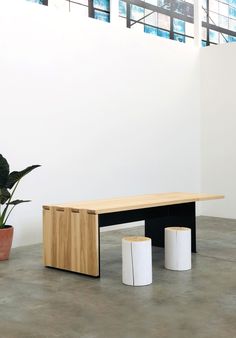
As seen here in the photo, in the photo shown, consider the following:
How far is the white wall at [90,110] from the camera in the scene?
4.89 meters

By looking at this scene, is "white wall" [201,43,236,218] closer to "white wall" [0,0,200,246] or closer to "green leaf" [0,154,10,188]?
"white wall" [0,0,200,246]

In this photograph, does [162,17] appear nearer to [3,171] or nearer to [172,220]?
[172,220]

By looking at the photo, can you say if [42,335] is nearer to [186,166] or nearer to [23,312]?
[23,312]

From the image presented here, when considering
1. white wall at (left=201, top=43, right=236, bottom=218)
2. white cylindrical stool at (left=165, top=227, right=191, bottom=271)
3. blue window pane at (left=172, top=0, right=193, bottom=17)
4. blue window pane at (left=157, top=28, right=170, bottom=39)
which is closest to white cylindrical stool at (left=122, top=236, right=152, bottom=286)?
white cylindrical stool at (left=165, top=227, right=191, bottom=271)

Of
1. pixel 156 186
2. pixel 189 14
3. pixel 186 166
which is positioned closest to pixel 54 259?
pixel 156 186

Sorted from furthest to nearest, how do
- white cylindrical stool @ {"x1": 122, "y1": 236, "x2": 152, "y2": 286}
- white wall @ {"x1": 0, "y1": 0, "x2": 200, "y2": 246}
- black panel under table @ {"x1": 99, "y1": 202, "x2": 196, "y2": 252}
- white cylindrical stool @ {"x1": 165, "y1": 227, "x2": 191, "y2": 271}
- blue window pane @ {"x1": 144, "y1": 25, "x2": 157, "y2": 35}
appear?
blue window pane @ {"x1": 144, "y1": 25, "x2": 157, "y2": 35} → white wall @ {"x1": 0, "y1": 0, "x2": 200, "y2": 246} → black panel under table @ {"x1": 99, "y1": 202, "x2": 196, "y2": 252} → white cylindrical stool @ {"x1": 165, "y1": 227, "x2": 191, "y2": 271} → white cylindrical stool @ {"x1": 122, "y1": 236, "x2": 152, "y2": 286}

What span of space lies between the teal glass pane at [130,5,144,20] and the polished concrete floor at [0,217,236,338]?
14.2 feet

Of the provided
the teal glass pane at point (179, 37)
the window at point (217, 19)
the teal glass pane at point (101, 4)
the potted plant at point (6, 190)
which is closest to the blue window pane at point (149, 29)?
the teal glass pane at point (179, 37)

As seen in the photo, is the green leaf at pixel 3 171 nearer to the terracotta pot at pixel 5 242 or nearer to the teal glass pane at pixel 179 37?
the terracotta pot at pixel 5 242

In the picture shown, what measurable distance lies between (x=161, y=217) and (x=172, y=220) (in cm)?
21

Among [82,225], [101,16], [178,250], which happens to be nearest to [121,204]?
[82,225]

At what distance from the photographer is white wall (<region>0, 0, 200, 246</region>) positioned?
4891 millimetres

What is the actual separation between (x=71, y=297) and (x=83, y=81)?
306cm

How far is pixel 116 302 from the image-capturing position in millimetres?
2988
